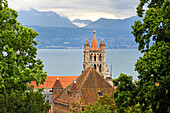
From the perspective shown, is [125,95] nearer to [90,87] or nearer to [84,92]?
[84,92]

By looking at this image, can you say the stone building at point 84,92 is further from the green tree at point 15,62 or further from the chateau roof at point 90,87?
the green tree at point 15,62

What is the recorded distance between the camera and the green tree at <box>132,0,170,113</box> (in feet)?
66.3

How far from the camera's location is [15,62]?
2231 centimetres

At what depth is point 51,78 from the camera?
3814 inches

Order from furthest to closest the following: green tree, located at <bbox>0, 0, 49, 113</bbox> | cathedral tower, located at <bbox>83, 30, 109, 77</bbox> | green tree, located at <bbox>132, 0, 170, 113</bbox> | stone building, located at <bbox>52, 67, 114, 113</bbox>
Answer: cathedral tower, located at <bbox>83, 30, 109, 77</bbox> → stone building, located at <bbox>52, 67, 114, 113</bbox> → green tree, located at <bbox>0, 0, 49, 113</bbox> → green tree, located at <bbox>132, 0, 170, 113</bbox>

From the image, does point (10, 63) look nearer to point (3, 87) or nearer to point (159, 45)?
point (3, 87)

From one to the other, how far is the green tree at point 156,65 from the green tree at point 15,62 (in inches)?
279

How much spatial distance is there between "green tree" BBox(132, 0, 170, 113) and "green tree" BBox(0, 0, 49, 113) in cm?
708

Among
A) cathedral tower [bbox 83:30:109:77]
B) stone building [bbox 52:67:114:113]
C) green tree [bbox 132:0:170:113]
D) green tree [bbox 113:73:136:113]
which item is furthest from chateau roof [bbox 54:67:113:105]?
cathedral tower [bbox 83:30:109:77]

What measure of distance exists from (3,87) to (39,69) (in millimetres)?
3664

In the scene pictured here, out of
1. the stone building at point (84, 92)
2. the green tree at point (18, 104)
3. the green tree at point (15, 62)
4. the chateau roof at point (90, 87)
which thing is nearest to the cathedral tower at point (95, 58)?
the stone building at point (84, 92)

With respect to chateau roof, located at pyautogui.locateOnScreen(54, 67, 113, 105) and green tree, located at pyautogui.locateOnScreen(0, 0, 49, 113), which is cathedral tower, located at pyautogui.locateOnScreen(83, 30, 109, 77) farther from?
green tree, located at pyautogui.locateOnScreen(0, 0, 49, 113)

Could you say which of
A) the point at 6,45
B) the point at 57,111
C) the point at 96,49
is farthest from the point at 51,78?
the point at 6,45

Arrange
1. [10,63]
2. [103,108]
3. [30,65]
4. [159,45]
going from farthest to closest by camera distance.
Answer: [103,108] < [30,65] < [10,63] < [159,45]
